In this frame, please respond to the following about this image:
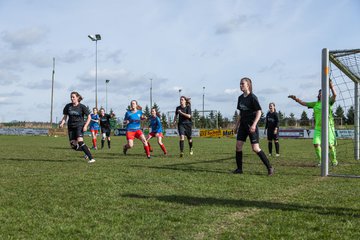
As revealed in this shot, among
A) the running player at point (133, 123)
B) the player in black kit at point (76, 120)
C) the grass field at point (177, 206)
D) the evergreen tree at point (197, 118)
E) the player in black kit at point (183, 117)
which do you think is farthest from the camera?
the evergreen tree at point (197, 118)

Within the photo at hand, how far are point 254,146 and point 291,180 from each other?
114 centimetres

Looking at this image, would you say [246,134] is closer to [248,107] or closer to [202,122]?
[248,107]

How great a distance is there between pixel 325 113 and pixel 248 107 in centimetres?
163

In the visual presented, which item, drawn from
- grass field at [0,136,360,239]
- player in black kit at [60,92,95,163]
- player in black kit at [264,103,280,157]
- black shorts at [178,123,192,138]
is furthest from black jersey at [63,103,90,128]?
player in black kit at [264,103,280,157]

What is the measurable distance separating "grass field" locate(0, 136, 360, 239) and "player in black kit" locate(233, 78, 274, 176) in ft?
1.60

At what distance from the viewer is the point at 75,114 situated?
10.9 meters

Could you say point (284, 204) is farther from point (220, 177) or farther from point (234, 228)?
point (220, 177)

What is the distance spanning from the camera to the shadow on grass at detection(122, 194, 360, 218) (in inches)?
191

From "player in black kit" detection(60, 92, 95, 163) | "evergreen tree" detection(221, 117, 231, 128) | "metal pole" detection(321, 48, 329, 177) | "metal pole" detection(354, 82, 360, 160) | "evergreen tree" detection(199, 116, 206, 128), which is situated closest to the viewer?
"metal pole" detection(321, 48, 329, 177)

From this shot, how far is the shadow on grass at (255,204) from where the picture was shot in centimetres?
485

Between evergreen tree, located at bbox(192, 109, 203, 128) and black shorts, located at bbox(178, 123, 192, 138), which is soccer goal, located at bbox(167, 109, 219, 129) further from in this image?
black shorts, located at bbox(178, 123, 192, 138)

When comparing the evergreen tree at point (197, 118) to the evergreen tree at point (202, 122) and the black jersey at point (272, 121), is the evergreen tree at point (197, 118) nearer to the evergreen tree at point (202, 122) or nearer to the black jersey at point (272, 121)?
the evergreen tree at point (202, 122)

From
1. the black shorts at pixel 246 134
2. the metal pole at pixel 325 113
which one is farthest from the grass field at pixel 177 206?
the black shorts at pixel 246 134

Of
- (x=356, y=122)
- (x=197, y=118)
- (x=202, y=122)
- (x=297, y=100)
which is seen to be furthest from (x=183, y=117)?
(x=197, y=118)
